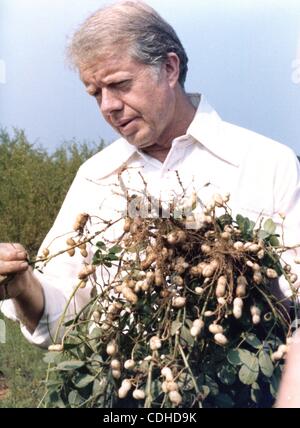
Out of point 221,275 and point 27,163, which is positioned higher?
point 221,275

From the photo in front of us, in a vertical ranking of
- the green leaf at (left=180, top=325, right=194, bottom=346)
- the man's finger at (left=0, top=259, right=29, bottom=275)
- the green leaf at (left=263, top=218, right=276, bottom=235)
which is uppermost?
the green leaf at (left=263, top=218, right=276, bottom=235)

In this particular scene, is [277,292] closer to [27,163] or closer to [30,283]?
[30,283]

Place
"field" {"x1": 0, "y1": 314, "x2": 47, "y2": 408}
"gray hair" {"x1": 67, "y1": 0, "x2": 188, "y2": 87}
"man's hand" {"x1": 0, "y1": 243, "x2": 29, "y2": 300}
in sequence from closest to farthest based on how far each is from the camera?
"man's hand" {"x1": 0, "y1": 243, "x2": 29, "y2": 300} → "gray hair" {"x1": 67, "y1": 0, "x2": 188, "y2": 87} → "field" {"x1": 0, "y1": 314, "x2": 47, "y2": 408}

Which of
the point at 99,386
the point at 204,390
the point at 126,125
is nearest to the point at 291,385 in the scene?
the point at 204,390

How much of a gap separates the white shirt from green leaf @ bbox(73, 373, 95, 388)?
1.75 feet

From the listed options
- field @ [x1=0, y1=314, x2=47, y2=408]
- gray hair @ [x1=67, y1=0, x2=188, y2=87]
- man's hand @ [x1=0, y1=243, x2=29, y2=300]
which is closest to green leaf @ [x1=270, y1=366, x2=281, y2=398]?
man's hand @ [x1=0, y1=243, x2=29, y2=300]

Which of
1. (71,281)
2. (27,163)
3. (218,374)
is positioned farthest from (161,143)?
(27,163)

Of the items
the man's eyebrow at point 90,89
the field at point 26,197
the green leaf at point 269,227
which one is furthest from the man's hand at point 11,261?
the field at point 26,197

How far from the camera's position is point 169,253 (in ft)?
4.06

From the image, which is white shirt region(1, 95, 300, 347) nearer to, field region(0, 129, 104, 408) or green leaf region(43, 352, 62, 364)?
green leaf region(43, 352, 62, 364)

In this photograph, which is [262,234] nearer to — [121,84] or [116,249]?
[116,249]

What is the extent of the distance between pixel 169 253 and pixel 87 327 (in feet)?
0.65

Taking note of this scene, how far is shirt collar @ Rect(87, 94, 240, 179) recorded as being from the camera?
75.0 inches

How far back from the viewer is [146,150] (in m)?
1.96
